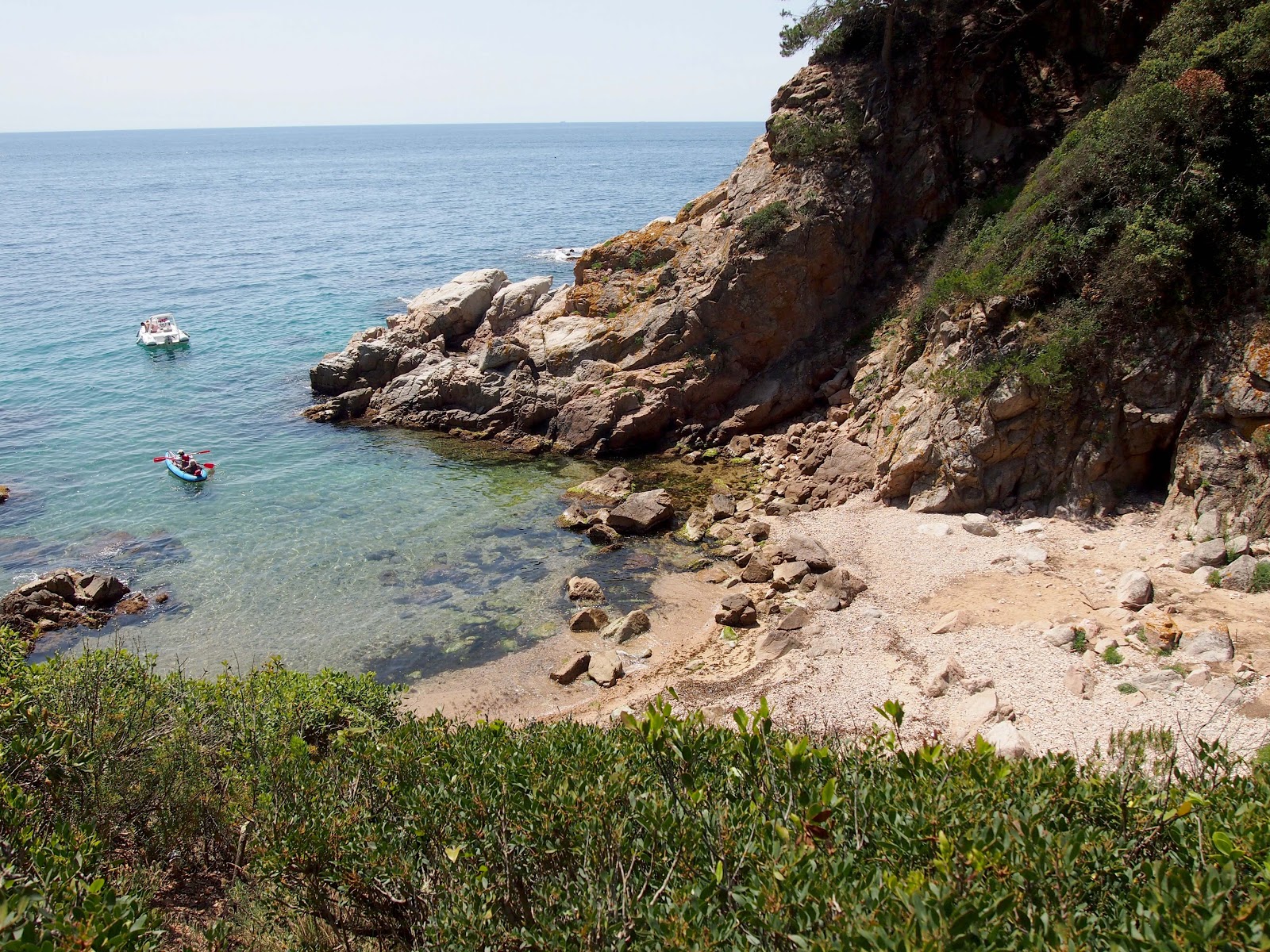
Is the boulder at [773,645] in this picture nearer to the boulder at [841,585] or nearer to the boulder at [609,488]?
the boulder at [841,585]

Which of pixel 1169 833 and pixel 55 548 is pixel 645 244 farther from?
pixel 1169 833

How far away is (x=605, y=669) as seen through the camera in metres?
17.0

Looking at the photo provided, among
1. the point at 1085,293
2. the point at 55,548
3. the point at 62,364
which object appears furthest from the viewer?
the point at 62,364

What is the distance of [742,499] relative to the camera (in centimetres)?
2392

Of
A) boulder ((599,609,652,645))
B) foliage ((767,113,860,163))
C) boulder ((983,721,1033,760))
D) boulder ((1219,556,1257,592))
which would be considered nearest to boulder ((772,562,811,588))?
boulder ((599,609,652,645))

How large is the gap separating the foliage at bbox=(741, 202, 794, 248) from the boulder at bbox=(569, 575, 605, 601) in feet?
Result: 47.0

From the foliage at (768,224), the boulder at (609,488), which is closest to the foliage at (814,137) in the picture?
the foliage at (768,224)

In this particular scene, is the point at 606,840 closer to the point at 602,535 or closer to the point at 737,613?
the point at 737,613

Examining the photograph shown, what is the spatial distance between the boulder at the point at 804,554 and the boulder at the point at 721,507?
255cm

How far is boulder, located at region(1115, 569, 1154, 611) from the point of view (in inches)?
595

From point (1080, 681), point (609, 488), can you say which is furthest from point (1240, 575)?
point (609, 488)

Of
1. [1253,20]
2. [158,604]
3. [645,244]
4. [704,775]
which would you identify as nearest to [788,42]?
[645,244]

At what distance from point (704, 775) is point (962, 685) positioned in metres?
8.72

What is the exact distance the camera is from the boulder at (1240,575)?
14.9 metres
